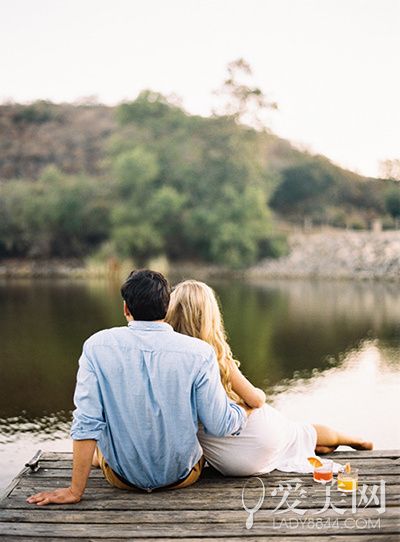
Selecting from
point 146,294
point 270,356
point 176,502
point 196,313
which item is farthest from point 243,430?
point 270,356

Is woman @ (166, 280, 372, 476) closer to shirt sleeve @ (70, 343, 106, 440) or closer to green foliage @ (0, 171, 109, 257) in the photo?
shirt sleeve @ (70, 343, 106, 440)

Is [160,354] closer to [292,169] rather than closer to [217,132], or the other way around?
[217,132]

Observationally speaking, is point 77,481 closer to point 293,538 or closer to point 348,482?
point 293,538

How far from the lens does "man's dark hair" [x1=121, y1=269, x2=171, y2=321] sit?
10.9 ft

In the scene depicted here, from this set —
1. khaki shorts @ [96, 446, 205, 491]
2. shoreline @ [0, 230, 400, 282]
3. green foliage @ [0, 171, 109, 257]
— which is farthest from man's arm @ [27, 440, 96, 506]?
green foliage @ [0, 171, 109, 257]

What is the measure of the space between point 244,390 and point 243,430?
0.67 feet

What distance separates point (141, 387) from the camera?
3357 mm

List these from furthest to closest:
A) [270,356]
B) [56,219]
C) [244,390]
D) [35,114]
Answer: [35,114]
[56,219]
[270,356]
[244,390]

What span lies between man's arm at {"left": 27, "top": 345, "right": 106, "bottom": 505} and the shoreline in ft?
87.1

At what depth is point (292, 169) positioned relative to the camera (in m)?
43.3

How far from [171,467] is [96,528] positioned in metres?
0.54

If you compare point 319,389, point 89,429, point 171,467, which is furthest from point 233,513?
point 319,389

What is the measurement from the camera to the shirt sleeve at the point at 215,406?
3379 mm

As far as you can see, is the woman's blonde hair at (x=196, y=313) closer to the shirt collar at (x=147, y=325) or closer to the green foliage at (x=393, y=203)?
the shirt collar at (x=147, y=325)
